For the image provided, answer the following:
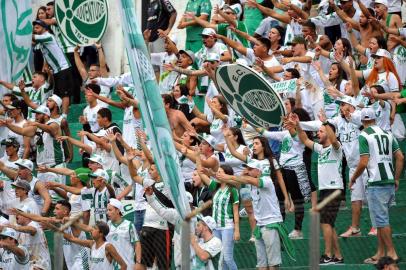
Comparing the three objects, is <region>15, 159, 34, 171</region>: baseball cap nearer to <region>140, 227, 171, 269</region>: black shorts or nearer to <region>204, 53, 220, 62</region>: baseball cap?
<region>204, 53, 220, 62</region>: baseball cap

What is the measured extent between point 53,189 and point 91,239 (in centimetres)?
269

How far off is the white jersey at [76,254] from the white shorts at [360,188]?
2.95 metres

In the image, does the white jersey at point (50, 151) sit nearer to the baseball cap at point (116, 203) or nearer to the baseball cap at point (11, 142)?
the baseball cap at point (11, 142)

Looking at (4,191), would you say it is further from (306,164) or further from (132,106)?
(306,164)

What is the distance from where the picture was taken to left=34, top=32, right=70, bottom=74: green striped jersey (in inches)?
901

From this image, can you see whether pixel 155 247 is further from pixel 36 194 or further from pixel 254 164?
pixel 36 194

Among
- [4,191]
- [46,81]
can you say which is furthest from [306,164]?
[46,81]

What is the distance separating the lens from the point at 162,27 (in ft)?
74.7

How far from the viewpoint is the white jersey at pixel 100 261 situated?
54.5 feet

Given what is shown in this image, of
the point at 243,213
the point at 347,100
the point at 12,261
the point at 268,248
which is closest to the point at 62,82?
the point at 12,261

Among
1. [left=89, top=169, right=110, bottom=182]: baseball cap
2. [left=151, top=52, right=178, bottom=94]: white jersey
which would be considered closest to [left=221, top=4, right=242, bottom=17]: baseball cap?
[left=151, top=52, right=178, bottom=94]: white jersey

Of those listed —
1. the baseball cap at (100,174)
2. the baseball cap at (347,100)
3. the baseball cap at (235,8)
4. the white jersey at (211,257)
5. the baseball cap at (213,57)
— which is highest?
the baseball cap at (235,8)

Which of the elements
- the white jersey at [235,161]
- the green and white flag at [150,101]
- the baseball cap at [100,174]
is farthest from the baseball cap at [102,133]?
the green and white flag at [150,101]

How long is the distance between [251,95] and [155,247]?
1981 millimetres
